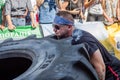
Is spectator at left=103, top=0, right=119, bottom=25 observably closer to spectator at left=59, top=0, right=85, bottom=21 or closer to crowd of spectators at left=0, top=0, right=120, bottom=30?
crowd of spectators at left=0, top=0, right=120, bottom=30

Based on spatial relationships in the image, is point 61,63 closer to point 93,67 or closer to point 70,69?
point 70,69

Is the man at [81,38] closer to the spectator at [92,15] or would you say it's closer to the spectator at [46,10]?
the spectator at [46,10]

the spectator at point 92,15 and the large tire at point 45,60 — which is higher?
the large tire at point 45,60

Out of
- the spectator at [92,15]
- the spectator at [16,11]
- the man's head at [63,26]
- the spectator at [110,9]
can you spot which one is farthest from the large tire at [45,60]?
the spectator at [110,9]

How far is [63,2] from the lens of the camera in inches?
430

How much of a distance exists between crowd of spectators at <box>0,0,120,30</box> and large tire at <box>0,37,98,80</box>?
523 centimetres

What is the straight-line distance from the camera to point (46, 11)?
10.6m

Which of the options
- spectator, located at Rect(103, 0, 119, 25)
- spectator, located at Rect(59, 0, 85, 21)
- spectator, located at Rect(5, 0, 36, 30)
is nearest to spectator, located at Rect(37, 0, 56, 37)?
spectator, located at Rect(59, 0, 85, 21)

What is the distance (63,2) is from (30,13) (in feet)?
3.85

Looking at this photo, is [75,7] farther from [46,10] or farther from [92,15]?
[46,10]

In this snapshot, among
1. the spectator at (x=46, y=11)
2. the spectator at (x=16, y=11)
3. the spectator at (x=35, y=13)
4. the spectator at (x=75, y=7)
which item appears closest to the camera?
the spectator at (x=16, y=11)

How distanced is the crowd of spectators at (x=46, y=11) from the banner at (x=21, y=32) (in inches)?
3.5

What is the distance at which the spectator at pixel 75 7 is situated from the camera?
35.4 feet

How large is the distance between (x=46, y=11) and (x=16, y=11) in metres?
0.99
